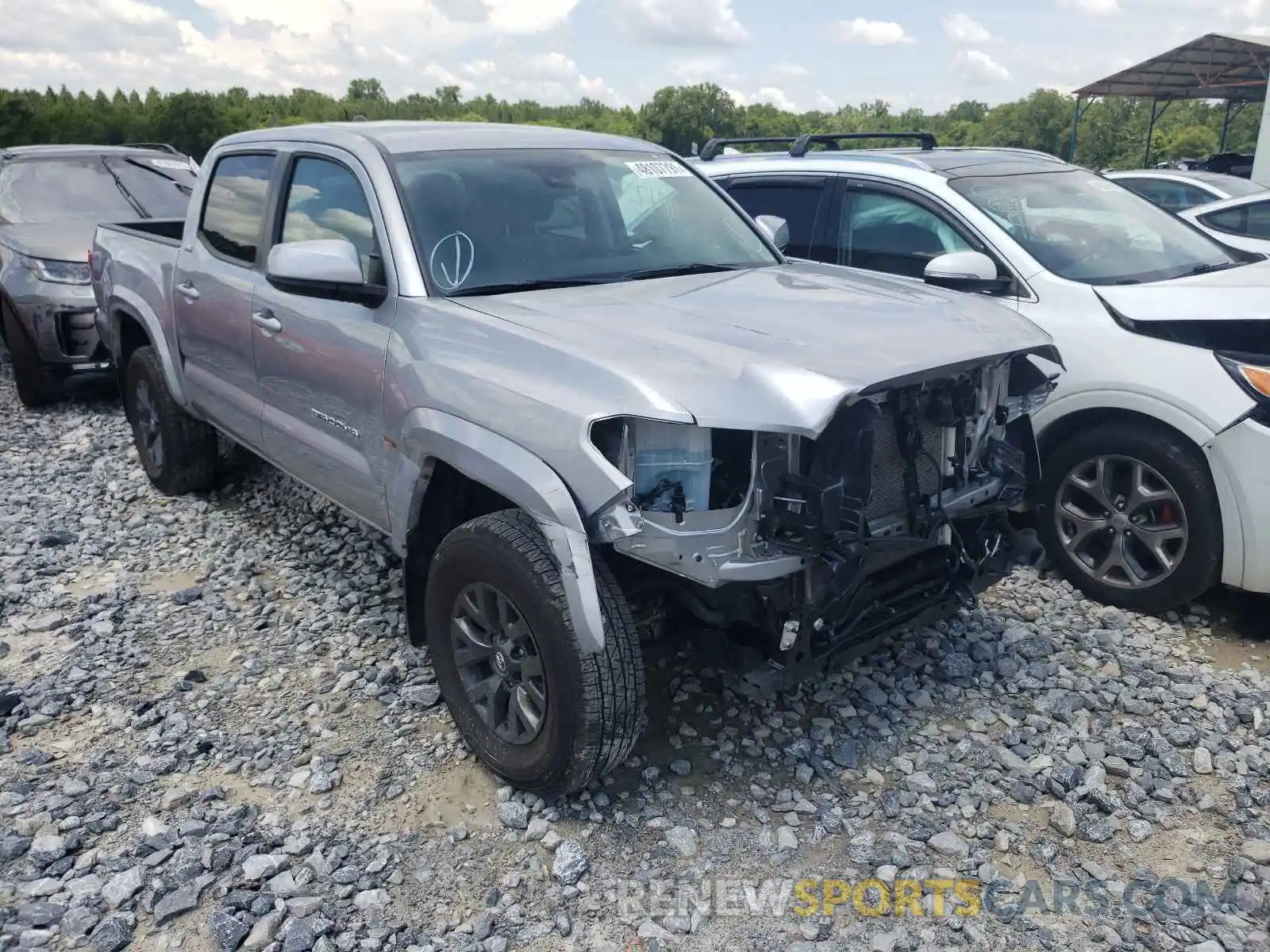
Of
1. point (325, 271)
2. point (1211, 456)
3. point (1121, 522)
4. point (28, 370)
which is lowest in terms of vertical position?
point (28, 370)

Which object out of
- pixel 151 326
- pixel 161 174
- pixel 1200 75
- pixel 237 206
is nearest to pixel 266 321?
pixel 237 206

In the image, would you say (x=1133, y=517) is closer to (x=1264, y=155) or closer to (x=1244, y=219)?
(x=1244, y=219)

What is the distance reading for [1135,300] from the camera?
421 cm

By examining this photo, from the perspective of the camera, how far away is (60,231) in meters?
7.89

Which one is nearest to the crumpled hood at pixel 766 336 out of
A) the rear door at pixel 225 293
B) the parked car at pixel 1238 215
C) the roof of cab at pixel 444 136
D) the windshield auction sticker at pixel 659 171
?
the windshield auction sticker at pixel 659 171

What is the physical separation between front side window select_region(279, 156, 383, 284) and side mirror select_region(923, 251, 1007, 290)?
2.21 m

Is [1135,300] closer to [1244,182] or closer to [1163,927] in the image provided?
[1163,927]

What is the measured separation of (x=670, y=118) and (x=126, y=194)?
75966 mm

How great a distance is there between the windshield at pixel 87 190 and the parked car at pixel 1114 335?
607cm

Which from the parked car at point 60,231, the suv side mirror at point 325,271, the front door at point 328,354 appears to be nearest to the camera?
the suv side mirror at point 325,271

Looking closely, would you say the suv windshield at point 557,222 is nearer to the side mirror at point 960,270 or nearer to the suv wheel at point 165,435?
the side mirror at point 960,270

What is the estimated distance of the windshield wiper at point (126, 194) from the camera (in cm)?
850

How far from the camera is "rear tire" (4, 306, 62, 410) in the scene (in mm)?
7480

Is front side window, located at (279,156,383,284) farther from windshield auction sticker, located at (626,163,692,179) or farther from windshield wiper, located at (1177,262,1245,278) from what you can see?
windshield wiper, located at (1177,262,1245,278)
